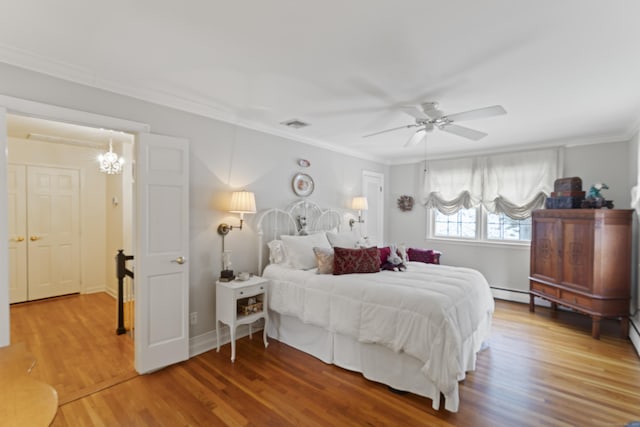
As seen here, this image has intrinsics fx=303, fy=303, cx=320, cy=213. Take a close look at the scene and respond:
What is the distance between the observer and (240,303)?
3357 mm

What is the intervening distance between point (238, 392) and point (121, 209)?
387cm

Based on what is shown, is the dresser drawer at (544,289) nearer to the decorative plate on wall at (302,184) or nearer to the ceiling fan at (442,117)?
the ceiling fan at (442,117)

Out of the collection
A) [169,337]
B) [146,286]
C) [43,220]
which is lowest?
[169,337]

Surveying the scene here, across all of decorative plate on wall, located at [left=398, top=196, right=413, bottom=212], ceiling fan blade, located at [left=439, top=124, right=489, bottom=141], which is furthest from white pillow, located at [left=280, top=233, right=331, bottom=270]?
decorative plate on wall, located at [left=398, top=196, right=413, bottom=212]

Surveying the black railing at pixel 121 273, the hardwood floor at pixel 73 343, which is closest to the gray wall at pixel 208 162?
the hardwood floor at pixel 73 343

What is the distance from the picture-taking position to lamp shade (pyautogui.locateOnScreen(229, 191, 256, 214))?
3361 millimetres

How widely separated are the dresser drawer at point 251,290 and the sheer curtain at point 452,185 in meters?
3.90

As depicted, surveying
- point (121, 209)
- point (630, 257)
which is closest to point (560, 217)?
point (630, 257)

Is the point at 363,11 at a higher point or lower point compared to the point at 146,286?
higher

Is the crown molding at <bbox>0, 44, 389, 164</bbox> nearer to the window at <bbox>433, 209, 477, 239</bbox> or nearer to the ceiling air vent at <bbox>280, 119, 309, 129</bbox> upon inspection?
the ceiling air vent at <bbox>280, 119, 309, 129</bbox>

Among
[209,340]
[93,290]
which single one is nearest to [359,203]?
[209,340]

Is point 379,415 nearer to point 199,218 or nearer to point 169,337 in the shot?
point 169,337

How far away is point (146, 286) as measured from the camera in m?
2.75

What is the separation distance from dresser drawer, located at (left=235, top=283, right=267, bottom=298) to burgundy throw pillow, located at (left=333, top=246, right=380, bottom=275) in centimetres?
81
